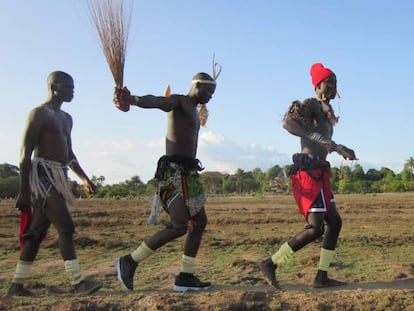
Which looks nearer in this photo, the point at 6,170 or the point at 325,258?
the point at 325,258

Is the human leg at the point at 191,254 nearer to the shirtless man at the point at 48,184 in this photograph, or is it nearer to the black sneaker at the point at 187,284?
the black sneaker at the point at 187,284

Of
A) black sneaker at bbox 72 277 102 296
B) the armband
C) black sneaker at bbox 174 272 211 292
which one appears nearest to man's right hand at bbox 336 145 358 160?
the armband

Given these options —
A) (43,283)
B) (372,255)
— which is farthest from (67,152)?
(372,255)

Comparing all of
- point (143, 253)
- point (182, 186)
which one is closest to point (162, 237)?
point (143, 253)

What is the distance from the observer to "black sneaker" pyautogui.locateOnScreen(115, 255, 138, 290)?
4.53 meters

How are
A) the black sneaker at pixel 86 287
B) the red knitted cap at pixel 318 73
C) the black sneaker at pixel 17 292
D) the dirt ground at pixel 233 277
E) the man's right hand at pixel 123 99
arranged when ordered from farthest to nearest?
1. the red knitted cap at pixel 318 73
2. the black sneaker at pixel 17 292
3. the black sneaker at pixel 86 287
4. the man's right hand at pixel 123 99
5. the dirt ground at pixel 233 277

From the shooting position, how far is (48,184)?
4.48 metres

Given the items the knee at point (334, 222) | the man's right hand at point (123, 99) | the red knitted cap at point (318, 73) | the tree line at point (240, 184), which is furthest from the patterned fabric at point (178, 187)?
the tree line at point (240, 184)

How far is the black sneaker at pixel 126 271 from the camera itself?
4531 millimetres

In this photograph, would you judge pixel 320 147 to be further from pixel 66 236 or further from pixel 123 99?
pixel 66 236

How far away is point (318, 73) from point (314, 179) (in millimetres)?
1127

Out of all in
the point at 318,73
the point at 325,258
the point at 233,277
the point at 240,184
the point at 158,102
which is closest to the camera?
the point at 158,102

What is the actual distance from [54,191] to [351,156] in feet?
8.98

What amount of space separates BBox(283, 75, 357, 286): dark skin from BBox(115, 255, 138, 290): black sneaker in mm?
1537
